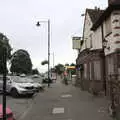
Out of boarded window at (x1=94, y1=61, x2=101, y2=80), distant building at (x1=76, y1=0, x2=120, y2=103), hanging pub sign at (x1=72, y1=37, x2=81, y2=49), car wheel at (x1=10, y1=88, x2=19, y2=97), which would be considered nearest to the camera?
distant building at (x1=76, y1=0, x2=120, y2=103)

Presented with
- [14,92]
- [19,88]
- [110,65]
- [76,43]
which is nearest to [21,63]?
[76,43]

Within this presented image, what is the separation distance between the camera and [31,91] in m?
23.4

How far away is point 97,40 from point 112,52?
6086mm

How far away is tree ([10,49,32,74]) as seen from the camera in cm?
7888

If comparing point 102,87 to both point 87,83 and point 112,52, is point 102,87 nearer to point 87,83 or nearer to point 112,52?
point 112,52

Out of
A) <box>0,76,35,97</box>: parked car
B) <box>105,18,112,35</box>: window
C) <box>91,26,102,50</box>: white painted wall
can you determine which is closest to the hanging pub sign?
<box>91,26,102,50</box>: white painted wall

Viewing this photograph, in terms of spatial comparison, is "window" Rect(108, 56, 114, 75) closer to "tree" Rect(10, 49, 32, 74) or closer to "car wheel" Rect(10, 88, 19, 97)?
"car wheel" Rect(10, 88, 19, 97)

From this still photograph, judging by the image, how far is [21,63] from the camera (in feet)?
270

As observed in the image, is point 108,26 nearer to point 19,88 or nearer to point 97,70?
point 97,70

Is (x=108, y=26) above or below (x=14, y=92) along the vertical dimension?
above

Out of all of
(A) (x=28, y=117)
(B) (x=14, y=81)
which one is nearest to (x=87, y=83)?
(B) (x=14, y=81)

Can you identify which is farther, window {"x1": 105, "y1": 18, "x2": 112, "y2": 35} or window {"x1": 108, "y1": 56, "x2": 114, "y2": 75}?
window {"x1": 105, "y1": 18, "x2": 112, "y2": 35}

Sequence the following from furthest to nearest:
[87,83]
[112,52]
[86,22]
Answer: [86,22]
[87,83]
[112,52]

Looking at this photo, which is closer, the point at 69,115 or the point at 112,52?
the point at 69,115
